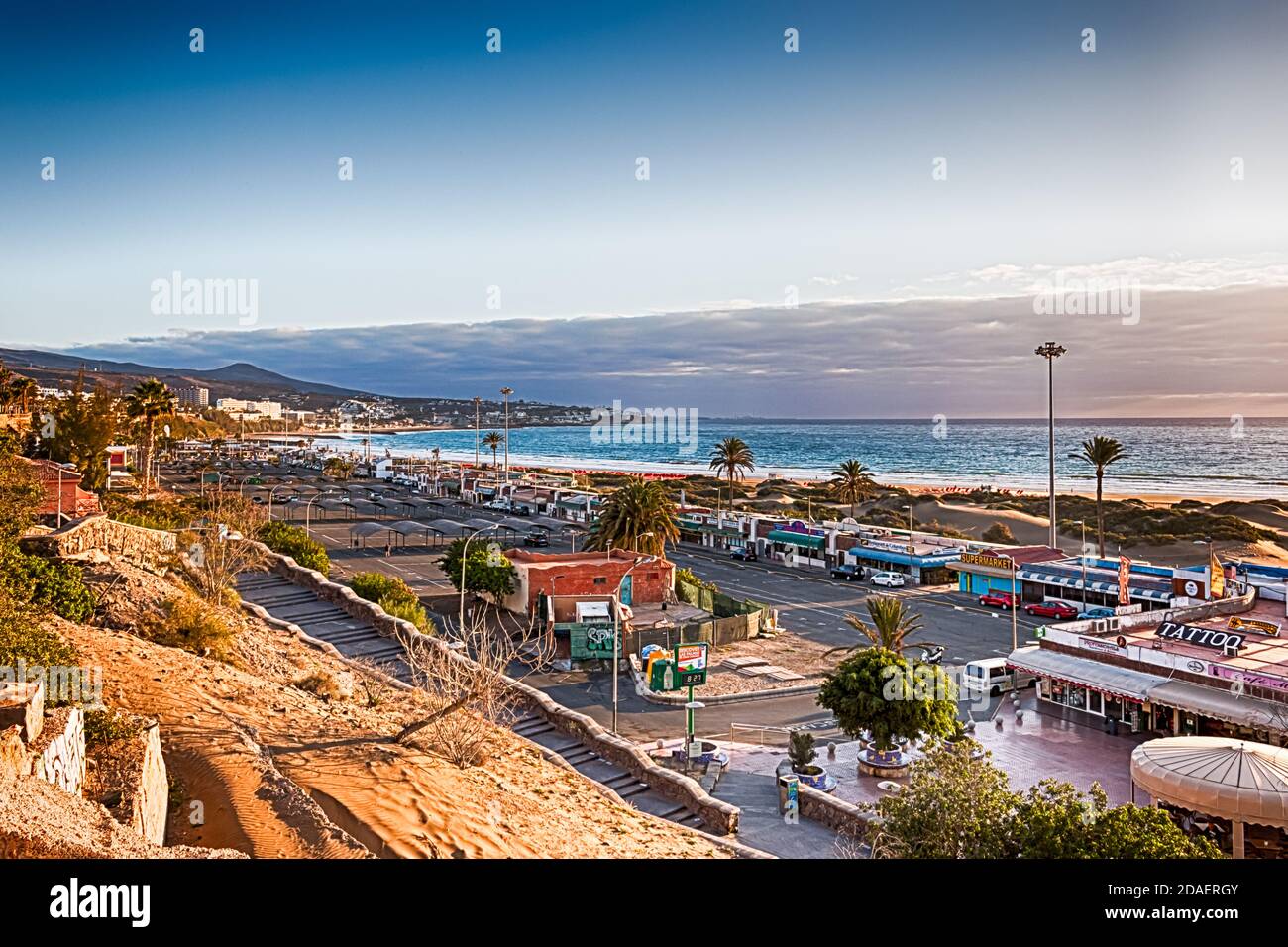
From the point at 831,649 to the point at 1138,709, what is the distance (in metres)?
11.3

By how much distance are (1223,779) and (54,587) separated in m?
22.6

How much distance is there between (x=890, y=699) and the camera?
21531mm

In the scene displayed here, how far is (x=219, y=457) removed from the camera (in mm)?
113812

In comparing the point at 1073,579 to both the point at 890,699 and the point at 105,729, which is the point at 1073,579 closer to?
the point at 890,699

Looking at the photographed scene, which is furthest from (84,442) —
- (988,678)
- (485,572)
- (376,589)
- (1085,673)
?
(1085,673)

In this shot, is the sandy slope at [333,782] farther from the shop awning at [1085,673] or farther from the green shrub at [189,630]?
the shop awning at [1085,673]

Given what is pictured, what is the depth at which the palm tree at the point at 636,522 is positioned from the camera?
1687 inches

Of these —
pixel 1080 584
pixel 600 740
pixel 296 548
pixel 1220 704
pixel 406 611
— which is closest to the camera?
pixel 600 740

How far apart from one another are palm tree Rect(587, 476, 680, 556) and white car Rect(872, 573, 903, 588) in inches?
498
